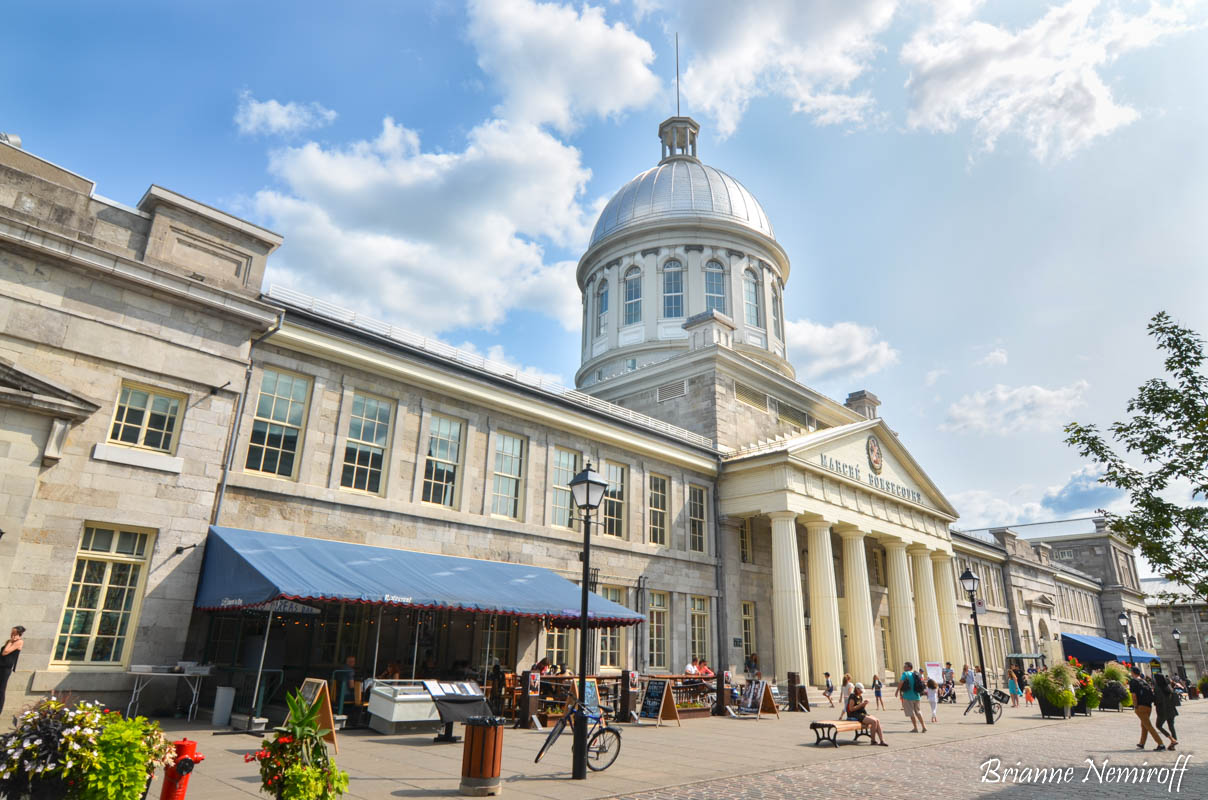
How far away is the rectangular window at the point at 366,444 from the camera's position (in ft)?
60.3

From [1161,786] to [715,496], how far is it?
61.0 ft

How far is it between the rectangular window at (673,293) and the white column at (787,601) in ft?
56.9

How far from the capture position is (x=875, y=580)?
3562 cm

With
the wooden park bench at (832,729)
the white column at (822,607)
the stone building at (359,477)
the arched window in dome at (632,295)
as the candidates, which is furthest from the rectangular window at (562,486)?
the arched window in dome at (632,295)

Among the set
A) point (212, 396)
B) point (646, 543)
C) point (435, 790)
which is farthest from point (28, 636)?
point (646, 543)

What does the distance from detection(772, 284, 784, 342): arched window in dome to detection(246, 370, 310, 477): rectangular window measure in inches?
1272

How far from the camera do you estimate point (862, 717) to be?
15.5 metres

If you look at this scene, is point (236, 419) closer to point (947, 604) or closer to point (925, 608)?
point (925, 608)

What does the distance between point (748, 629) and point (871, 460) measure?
395 inches

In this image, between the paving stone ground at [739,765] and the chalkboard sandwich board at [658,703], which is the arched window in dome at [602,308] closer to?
the chalkboard sandwich board at [658,703]

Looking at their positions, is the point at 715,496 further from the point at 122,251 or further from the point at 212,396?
the point at 122,251

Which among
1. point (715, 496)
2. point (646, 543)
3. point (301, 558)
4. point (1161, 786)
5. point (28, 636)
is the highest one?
point (715, 496)

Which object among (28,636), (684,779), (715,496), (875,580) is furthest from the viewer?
(875,580)

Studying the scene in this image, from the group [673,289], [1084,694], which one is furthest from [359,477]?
[673,289]
